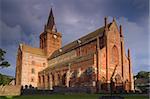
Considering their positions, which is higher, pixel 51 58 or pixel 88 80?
pixel 51 58

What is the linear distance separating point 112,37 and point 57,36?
116ft

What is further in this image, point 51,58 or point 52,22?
point 52,22

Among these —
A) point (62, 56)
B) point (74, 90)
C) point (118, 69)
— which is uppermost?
point (62, 56)

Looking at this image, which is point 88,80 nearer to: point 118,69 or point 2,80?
point 118,69

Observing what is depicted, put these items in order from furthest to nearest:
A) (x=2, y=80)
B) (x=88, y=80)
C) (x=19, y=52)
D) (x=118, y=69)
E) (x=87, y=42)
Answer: (x=19, y=52)
(x=87, y=42)
(x=118, y=69)
(x=88, y=80)
(x=2, y=80)

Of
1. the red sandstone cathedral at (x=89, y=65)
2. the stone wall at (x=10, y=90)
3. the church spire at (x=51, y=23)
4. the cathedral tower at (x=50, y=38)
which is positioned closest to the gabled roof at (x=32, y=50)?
the red sandstone cathedral at (x=89, y=65)

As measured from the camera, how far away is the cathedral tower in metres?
79.1

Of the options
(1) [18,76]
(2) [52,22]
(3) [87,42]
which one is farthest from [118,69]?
(2) [52,22]

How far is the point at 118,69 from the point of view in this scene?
5012 cm

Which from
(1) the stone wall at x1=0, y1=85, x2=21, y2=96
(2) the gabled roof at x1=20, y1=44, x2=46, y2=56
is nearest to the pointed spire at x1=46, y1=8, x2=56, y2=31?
(2) the gabled roof at x1=20, y1=44, x2=46, y2=56

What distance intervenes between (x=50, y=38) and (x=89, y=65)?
36965 millimetres

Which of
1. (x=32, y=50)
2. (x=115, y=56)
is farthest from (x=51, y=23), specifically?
(x=115, y=56)

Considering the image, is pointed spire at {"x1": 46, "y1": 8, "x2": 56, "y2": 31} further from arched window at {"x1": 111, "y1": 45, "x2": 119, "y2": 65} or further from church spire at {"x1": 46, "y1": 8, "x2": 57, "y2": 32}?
arched window at {"x1": 111, "y1": 45, "x2": 119, "y2": 65}

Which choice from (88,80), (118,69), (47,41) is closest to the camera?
(88,80)
